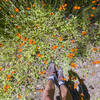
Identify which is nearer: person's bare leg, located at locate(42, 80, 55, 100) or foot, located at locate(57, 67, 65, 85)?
Result: person's bare leg, located at locate(42, 80, 55, 100)

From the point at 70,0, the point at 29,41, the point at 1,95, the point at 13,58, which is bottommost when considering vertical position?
the point at 1,95

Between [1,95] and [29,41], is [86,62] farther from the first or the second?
[1,95]

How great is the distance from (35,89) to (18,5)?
2.38 meters

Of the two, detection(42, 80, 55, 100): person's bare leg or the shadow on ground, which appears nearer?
detection(42, 80, 55, 100): person's bare leg

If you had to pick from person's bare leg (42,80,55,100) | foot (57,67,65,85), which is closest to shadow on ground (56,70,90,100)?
foot (57,67,65,85)

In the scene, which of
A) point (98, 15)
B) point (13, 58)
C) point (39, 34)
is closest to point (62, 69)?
point (39, 34)

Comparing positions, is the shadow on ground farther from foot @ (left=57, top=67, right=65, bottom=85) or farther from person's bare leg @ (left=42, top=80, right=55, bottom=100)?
person's bare leg @ (left=42, top=80, right=55, bottom=100)

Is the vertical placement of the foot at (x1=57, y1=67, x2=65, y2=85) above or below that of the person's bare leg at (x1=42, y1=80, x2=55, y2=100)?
above

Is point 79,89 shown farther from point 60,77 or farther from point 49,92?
point 49,92

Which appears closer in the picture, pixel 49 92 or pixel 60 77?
pixel 49 92

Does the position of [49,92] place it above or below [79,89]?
above

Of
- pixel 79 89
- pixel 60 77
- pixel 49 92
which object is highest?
pixel 60 77

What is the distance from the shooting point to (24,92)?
102 inches

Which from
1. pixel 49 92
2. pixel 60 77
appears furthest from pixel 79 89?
pixel 49 92
